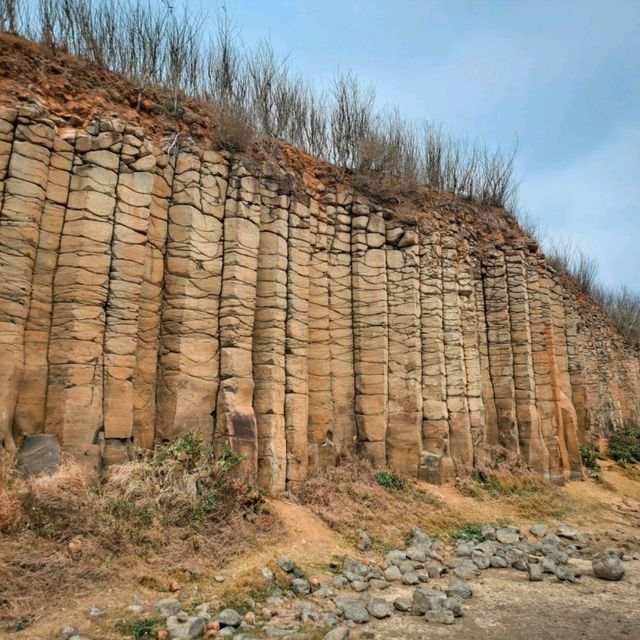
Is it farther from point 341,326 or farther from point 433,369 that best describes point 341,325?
point 433,369

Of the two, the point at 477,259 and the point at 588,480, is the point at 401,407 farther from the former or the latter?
the point at 588,480

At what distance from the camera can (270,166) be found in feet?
34.4

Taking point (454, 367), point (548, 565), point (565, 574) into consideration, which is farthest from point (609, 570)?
point (454, 367)

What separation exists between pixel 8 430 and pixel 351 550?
4924 mm

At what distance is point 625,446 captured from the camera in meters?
17.9

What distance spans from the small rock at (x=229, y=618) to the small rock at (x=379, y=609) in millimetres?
1460

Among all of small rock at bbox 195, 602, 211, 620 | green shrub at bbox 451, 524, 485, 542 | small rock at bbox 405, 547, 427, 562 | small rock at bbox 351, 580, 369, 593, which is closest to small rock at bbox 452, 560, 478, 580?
small rock at bbox 405, 547, 427, 562

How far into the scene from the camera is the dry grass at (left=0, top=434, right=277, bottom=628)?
5.21 m

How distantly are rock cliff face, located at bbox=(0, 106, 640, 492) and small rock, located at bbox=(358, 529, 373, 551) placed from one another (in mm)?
1521

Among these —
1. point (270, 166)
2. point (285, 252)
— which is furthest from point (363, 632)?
point (270, 166)

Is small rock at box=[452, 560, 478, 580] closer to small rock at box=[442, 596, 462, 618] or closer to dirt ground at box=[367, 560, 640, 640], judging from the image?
dirt ground at box=[367, 560, 640, 640]

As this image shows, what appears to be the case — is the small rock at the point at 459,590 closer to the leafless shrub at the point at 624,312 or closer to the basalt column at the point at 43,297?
the basalt column at the point at 43,297

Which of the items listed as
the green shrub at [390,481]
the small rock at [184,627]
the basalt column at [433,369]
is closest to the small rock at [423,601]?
the small rock at [184,627]

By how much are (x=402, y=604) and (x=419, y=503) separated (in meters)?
3.86
